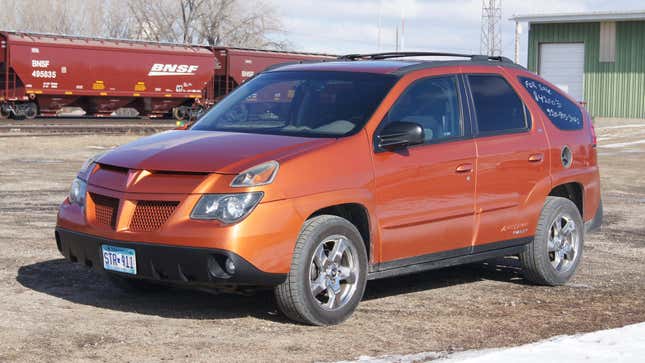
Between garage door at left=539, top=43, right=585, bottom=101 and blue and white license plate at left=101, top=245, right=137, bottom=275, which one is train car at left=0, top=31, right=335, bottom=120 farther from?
blue and white license plate at left=101, top=245, right=137, bottom=275

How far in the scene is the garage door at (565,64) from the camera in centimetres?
5122

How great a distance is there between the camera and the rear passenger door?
7.74 m

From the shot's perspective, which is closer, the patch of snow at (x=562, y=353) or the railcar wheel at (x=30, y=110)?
the patch of snow at (x=562, y=353)

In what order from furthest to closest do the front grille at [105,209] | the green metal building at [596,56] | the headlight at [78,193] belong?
the green metal building at [596,56] → the headlight at [78,193] → the front grille at [105,209]

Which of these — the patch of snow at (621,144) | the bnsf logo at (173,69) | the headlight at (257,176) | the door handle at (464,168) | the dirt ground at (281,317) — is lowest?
the patch of snow at (621,144)

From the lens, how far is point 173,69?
44906 mm

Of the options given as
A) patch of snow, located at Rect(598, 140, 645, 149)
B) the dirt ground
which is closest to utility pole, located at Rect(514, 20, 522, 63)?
patch of snow, located at Rect(598, 140, 645, 149)

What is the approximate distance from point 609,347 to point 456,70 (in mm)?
2625

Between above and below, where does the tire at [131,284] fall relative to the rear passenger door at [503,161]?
below

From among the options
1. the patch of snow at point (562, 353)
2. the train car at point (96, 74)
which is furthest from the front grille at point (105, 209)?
the train car at point (96, 74)

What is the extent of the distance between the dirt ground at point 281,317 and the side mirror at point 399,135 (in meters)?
1.14

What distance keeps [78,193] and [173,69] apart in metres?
38.5

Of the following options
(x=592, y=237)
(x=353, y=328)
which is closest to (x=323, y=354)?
(x=353, y=328)

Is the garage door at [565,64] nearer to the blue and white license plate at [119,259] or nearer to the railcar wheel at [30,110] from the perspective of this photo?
the railcar wheel at [30,110]
